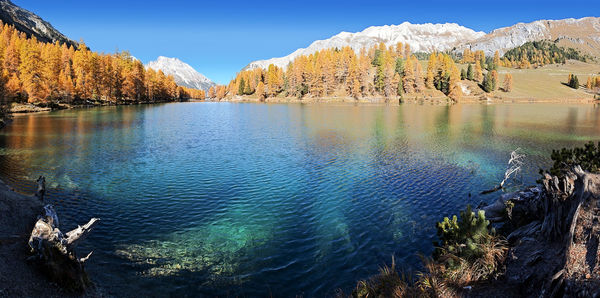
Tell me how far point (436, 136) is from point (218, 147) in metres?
38.3

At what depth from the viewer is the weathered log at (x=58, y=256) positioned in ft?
36.1

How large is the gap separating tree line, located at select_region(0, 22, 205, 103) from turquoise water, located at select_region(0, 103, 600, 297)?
59074mm

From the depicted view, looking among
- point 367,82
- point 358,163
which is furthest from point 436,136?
point 367,82

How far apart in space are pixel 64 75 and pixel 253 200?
13283 centimetres

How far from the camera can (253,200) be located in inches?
963

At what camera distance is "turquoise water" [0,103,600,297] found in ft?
48.9

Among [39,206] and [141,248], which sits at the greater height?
[39,206]

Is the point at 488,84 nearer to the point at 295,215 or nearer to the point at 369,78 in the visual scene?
the point at 369,78

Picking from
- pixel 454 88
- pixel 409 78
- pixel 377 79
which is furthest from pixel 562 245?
pixel 377 79

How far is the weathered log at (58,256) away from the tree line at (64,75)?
82.6m

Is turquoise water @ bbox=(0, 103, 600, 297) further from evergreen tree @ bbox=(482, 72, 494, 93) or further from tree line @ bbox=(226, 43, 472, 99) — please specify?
evergreen tree @ bbox=(482, 72, 494, 93)

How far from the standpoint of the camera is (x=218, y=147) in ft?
151

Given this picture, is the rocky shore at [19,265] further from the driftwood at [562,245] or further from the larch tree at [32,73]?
the larch tree at [32,73]

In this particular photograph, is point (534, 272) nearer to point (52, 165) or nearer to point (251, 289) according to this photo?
point (251, 289)
